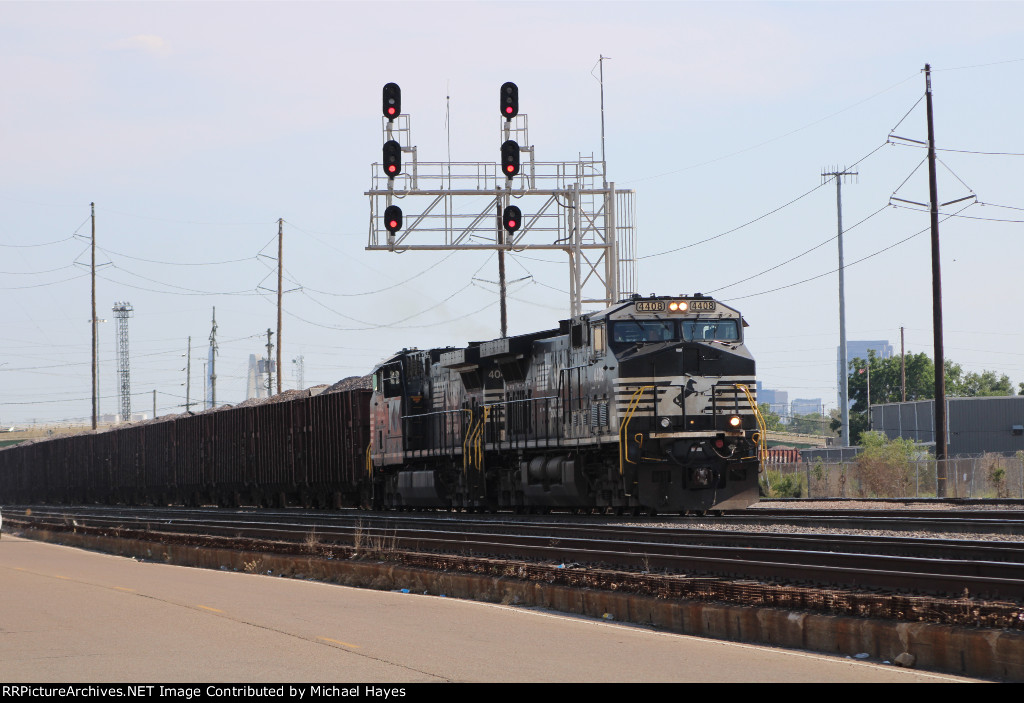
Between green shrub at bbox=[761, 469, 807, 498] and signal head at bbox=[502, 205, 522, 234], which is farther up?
signal head at bbox=[502, 205, 522, 234]

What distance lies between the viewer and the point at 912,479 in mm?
34844

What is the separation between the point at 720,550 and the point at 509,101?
1279 cm

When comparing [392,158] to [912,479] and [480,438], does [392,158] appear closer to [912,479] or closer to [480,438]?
[480,438]

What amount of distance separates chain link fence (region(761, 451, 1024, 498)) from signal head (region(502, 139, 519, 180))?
1275cm

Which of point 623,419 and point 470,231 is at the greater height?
point 470,231

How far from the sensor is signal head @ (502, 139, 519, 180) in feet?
82.5

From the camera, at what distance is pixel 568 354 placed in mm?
25000

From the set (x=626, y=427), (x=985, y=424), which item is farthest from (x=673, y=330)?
(x=985, y=424)

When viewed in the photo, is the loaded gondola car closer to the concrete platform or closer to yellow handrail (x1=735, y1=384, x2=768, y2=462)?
yellow handrail (x1=735, y1=384, x2=768, y2=462)

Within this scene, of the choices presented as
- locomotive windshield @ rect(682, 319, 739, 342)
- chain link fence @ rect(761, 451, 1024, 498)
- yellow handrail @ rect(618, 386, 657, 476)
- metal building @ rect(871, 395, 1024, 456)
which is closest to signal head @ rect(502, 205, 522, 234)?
locomotive windshield @ rect(682, 319, 739, 342)

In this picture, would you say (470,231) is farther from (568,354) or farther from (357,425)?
(357,425)

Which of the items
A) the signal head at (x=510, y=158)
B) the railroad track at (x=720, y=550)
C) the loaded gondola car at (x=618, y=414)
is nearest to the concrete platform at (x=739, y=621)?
the railroad track at (x=720, y=550)
